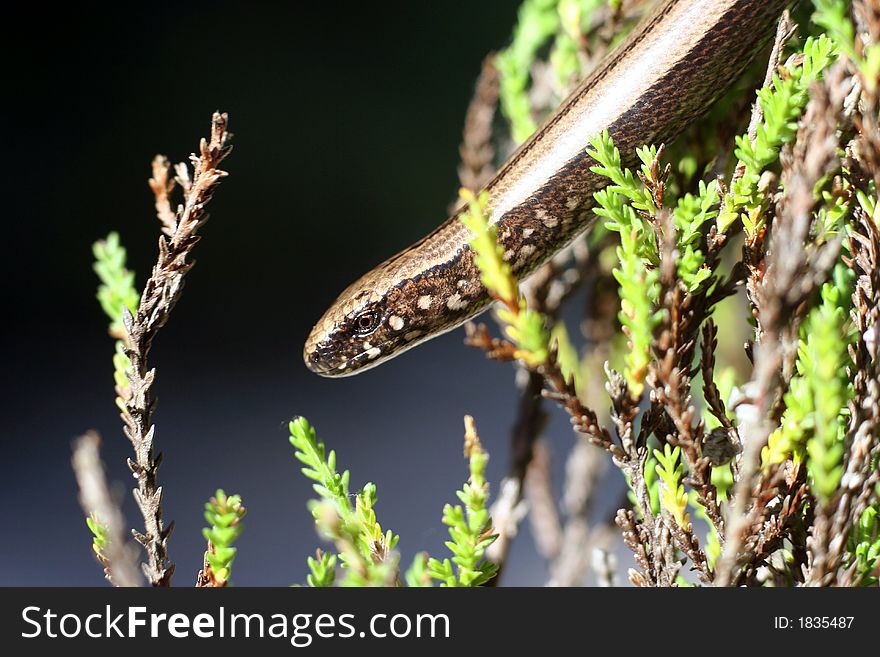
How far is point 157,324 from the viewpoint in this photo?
0.81 metres

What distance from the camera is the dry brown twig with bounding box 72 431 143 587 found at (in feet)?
2.41

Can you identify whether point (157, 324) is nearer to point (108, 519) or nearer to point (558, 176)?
point (108, 519)

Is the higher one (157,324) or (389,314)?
(389,314)

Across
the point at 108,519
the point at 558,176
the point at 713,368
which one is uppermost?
the point at 558,176

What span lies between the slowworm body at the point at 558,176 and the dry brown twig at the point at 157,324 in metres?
0.31

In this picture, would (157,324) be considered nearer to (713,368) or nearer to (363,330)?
(363,330)

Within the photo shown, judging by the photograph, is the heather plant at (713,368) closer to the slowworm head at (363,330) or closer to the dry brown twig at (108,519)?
the dry brown twig at (108,519)

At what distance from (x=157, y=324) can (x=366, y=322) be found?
1.09 feet

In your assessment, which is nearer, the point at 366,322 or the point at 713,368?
the point at 713,368

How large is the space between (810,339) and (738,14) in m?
0.50

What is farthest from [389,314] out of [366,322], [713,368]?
[713,368]

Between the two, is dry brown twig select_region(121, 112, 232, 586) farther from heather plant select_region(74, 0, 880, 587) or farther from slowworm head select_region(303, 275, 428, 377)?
slowworm head select_region(303, 275, 428, 377)

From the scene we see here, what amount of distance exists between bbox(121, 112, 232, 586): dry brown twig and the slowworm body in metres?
0.31
